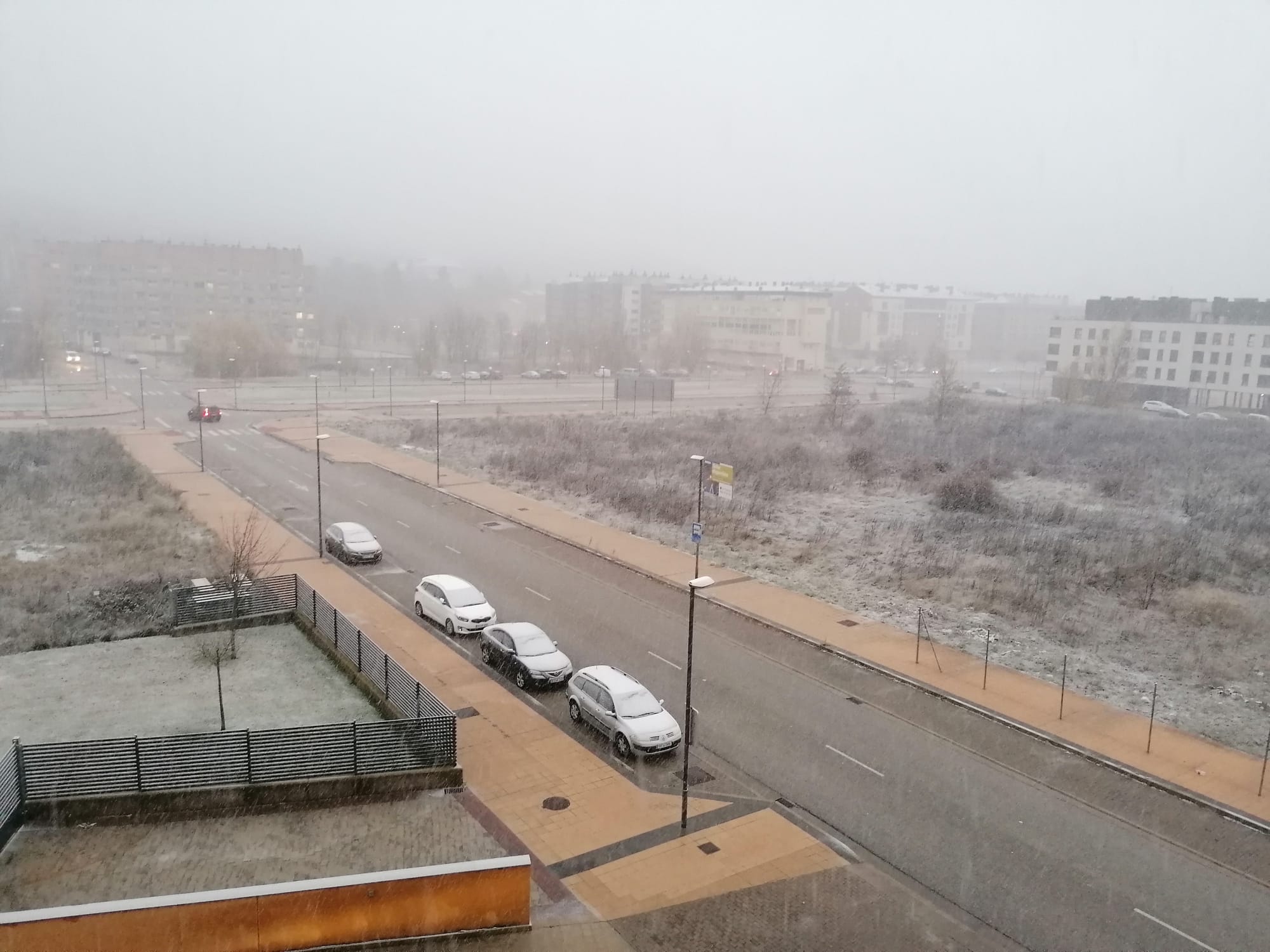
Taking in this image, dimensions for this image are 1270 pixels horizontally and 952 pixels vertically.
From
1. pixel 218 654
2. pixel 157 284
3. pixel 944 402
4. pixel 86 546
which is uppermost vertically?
pixel 157 284

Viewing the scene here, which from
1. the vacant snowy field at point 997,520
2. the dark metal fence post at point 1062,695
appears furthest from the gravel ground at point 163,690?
the vacant snowy field at point 997,520

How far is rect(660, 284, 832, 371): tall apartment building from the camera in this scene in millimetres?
127375

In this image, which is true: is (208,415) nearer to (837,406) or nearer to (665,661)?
(837,406)

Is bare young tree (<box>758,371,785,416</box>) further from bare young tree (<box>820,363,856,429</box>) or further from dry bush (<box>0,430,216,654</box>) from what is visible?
dry bush (<box>0,430,216,654</box>)

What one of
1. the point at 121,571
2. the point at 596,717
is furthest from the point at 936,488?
the point at 121,571

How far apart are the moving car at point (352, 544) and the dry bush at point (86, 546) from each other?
11.6ft

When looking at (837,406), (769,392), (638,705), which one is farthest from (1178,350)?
(638,705)

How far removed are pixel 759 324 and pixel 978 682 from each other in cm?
11632

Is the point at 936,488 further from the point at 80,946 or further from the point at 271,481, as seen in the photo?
the point at 80,946

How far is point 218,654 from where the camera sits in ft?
53.8

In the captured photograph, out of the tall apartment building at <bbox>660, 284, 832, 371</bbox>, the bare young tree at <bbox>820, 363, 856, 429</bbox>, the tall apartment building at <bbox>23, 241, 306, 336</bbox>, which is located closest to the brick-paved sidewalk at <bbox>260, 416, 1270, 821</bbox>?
the bare young tree at <bbox>820, 363, 856, 429</bbox>

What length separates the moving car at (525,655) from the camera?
751 inches

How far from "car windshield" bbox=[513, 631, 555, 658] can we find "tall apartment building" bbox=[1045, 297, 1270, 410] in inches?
3242

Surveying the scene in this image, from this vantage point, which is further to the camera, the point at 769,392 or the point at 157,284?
the point at 157,284
